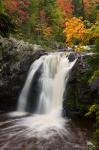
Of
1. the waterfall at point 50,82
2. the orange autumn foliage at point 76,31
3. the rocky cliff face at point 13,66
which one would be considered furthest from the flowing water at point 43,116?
the orange autumn foliage at point 76,31

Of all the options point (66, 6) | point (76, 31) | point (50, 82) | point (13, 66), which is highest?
point (66, 6)

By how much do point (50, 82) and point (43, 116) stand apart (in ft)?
9.62

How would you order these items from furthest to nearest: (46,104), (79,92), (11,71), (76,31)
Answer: (11,71)
(46,104)
(79,92)
(76,31)

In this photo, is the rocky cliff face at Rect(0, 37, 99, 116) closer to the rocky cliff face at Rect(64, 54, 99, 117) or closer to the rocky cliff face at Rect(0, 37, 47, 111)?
the rocky cliff face at Rect(0, 37, 47, 111)

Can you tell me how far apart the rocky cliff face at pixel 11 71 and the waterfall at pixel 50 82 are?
1.52 ft

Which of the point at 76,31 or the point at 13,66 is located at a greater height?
the point at 13,66

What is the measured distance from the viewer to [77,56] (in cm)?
2156

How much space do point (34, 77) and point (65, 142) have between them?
8.83 metres

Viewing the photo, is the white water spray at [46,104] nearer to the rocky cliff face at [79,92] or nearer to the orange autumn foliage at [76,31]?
the rocky cliff face at [79,92]

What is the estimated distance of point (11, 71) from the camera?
75.4 ft

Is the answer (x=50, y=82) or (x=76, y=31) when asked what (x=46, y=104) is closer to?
(x=50, y=82)

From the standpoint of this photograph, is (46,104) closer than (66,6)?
Yes

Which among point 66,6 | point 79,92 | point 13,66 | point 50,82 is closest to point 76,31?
point 79,92

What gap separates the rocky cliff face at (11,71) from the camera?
75.2 ft
